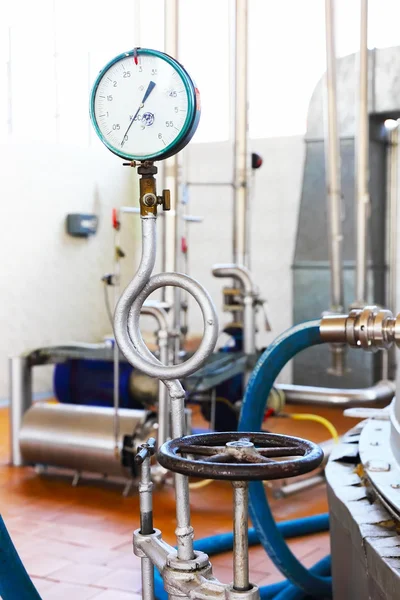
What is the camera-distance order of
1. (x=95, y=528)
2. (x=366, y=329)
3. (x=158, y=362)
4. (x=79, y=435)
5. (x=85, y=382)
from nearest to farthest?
(x=158, y=362)
(x=366, y=329)
(x=95, y=528)
(x=79, y=435)
(x=85, y=382)

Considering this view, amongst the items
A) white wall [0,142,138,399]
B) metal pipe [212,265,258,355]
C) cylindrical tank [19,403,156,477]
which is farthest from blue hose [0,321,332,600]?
white wall [0,142,138,399]

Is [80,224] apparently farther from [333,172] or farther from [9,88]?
[333,172]

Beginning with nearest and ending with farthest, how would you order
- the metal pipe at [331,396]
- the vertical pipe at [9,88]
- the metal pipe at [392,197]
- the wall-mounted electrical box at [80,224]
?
the metal pipe at [331,396]
the metal pipe at [392,197]
the vertical pipe at [9,88]
the wall-mounted electrical box at [80,224]

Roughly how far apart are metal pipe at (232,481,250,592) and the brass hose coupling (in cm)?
46

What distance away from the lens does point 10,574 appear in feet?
4.78

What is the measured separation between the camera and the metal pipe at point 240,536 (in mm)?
1037

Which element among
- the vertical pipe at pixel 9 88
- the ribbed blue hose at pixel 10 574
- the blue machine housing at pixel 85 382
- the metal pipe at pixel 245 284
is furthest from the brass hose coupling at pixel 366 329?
the vertical pipe at pixel 9 88

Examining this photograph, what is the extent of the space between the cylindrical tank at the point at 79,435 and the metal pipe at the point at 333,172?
1.54m

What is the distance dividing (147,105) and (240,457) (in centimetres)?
57

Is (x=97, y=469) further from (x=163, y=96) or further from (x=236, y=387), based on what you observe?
(x=163, y=96)

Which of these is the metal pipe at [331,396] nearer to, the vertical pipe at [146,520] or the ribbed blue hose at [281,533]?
the ribbed blue hose at [281,533]

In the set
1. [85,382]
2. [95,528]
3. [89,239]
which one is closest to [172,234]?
[85,382]

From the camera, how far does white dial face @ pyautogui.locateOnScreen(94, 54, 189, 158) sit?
127 cm

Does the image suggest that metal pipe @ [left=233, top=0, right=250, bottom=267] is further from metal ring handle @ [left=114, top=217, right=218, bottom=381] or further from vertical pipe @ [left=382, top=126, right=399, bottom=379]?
metal ring handle @ [left=114, top=217, right=218, bottom=381]
